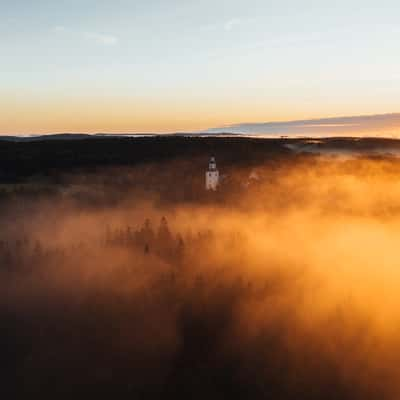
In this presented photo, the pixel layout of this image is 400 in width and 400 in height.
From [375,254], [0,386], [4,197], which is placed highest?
[4,197]

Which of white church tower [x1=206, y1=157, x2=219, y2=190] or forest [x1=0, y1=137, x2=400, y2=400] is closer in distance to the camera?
forest [x1=0, y1=137, x2=400, y2=400]

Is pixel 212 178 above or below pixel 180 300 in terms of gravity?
above

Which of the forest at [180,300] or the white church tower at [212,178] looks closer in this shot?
the forest at [180,300]

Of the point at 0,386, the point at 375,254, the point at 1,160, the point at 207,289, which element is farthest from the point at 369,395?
the point at 1,160

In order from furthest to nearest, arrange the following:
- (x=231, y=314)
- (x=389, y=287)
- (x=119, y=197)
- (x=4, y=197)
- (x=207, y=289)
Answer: (x=119, y=197), (x=4, y=197), (x=389, y=287), (x=207, y=289), (x=231, y=314)

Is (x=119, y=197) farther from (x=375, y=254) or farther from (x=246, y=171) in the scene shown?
(x=375, y=254)

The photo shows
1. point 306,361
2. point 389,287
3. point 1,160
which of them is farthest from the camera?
point 1,160

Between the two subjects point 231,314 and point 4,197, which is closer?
point 231,314

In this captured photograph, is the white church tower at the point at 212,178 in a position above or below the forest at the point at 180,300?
above

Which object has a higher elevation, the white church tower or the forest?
the white church tower

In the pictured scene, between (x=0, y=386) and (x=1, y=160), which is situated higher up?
(x=1, y=160)

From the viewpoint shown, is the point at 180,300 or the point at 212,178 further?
Result: the point at 212,178
